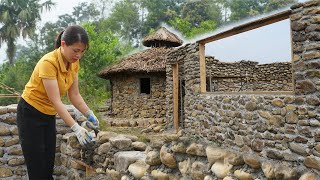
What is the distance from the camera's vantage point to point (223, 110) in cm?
710

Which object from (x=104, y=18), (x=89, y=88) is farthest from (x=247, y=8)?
(x=89, y=88)

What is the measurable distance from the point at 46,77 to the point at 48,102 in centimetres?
35

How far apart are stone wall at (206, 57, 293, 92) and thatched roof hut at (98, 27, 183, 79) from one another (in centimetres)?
243

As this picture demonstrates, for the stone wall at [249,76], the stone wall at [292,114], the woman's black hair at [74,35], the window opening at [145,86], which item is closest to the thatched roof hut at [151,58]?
the window opening at [145,86]

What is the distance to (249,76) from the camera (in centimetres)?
1420

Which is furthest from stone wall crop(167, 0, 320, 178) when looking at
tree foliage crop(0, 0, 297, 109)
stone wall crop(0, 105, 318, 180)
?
tree foliage crop(0, 0, 297, 109)

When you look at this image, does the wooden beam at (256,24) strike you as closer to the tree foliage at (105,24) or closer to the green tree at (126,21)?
the tree foliage at (105,24)

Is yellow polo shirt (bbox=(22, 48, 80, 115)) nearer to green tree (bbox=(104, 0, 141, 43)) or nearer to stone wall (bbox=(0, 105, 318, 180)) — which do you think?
stone wall (bbox=(0, 105, 318, 180))

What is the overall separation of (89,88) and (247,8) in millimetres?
22706

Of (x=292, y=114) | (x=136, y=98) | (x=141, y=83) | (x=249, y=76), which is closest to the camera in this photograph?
(x=292, y=114)

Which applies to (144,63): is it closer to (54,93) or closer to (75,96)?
(75,96)

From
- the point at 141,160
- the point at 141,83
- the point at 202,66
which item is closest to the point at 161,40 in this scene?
the point at 141,83

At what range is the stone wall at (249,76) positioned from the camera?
13.1 meters

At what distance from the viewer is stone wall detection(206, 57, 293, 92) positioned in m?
13.1
